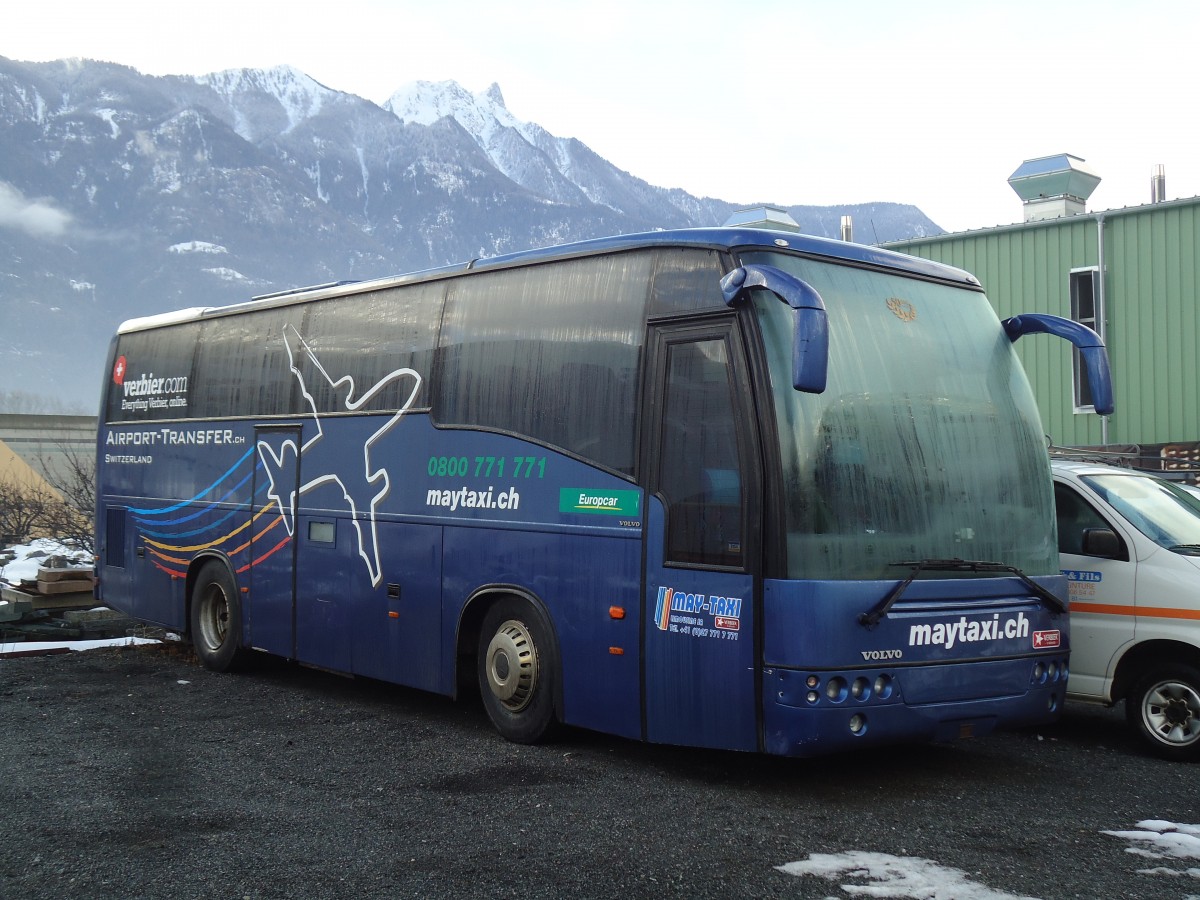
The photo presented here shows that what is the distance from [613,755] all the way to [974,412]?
9.99ft

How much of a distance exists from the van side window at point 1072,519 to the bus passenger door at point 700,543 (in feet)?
9.37

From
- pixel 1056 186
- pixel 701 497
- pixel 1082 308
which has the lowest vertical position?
pixel 701 497

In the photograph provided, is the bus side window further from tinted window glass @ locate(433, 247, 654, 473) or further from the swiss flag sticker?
the swiss flag sticker

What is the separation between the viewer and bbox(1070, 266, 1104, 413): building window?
20219 millimetres

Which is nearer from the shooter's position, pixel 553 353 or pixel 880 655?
pixel 880 655

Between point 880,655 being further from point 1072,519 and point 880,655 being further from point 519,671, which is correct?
point 1072,519

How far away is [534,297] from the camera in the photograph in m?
8.56

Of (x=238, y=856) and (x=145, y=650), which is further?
(x=145, y=650)

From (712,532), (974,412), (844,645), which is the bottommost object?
(844,645)

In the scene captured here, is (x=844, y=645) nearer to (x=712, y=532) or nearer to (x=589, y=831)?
(x=712, y=532)

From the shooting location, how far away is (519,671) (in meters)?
8.20

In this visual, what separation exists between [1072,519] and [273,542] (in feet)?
21.2

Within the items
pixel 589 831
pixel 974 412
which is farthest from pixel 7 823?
pixel 974 412

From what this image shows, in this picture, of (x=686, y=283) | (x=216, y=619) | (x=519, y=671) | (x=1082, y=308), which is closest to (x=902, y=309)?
(x=686, y=283)
